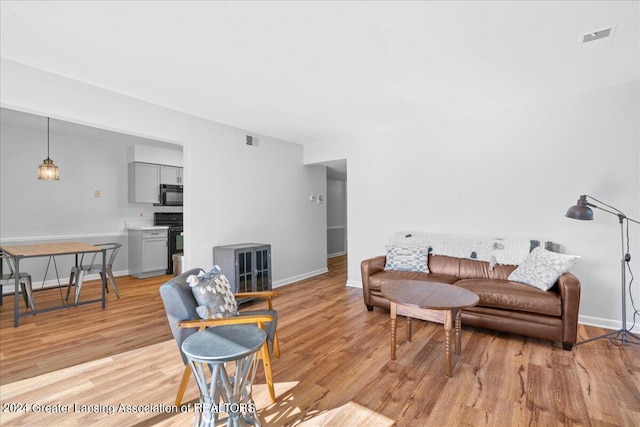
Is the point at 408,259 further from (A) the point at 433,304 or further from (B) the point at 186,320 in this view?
(B) the point at 186,320

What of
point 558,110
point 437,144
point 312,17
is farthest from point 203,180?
point 558,110

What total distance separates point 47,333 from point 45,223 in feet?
9.64

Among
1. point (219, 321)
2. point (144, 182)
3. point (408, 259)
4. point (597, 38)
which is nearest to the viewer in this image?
point (219, 321)

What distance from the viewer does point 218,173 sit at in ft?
14.3

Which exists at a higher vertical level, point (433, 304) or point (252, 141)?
point (252, 141)

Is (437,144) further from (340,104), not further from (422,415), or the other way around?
(422,415)

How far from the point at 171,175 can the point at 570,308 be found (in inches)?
267

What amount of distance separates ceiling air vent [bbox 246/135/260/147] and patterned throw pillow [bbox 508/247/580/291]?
3.99 meters

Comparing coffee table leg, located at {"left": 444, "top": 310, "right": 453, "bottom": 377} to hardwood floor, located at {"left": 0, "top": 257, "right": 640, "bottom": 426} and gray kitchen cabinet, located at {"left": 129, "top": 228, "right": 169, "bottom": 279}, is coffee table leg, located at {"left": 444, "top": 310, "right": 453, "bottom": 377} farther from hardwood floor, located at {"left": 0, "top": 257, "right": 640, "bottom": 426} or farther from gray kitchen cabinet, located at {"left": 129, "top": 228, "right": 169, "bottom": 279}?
gray kitchen cabinet, located at {"left": 129, "top": 228, "right": 169, "bottom": 279}

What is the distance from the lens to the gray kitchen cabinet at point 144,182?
5.91 meters

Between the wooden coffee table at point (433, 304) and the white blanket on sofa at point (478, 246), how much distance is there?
1170 millimetres

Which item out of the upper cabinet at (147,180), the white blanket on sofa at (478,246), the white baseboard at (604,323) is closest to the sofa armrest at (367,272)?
the white blanket on sofa at (478,246)

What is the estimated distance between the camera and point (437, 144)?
4348mm

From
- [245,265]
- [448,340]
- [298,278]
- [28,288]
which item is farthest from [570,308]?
[28,288]
